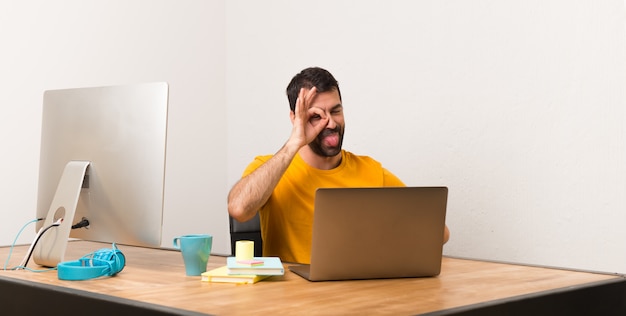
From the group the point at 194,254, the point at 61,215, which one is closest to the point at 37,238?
the point at 61,215

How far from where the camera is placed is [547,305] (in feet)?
4.56

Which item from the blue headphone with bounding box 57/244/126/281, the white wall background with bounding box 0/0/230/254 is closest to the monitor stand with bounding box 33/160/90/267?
the blue headphone with bounding box 57/244/126/281

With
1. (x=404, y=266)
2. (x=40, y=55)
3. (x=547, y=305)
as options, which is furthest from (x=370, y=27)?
(x=547, y=305)

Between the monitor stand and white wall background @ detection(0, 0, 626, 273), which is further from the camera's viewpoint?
white wall background @ detection(0, 0, 626, 273)

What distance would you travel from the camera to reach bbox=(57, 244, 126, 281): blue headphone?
A: 163 centimetres

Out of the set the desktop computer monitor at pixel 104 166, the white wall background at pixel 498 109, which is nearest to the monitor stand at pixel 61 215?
the desktop computer monitor at pixel 104 166

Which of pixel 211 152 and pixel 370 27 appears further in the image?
pixel 211 152

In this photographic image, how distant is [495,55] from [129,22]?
190 centimetres

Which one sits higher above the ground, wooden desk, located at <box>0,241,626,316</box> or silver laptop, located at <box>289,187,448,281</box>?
silver laptop, located at <box>289,187,448,281</box>

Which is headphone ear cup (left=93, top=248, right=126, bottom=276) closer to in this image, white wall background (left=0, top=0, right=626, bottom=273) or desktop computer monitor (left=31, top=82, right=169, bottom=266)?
desktop computer monitor (left=31, top=82, right=169, bottom=266)

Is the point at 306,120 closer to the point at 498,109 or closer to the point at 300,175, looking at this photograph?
the point at 300,175

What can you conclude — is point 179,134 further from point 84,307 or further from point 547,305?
point 547,305

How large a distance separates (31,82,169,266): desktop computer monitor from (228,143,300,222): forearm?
1.30 feet

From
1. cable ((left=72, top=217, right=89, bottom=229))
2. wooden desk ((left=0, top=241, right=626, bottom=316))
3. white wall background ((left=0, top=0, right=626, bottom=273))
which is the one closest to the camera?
wooden desk ((left=0, top=241, right=626, bottom=316))
